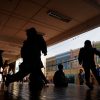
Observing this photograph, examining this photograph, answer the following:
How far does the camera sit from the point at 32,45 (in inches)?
136

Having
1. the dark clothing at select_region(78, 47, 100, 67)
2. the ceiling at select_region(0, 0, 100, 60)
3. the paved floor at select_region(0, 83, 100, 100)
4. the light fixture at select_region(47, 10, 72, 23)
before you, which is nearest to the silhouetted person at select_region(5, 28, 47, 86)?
the paved floor at select_region(0, 83, 100, 100)

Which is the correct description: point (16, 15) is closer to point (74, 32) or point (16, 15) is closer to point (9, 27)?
point (9, 27)

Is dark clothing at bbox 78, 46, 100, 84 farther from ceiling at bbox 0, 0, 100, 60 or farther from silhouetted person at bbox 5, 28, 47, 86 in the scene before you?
ceiling at bbox 0, 0, 100, 60

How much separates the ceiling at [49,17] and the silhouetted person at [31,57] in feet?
5.80

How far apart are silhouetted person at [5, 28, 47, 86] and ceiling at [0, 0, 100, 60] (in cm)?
177

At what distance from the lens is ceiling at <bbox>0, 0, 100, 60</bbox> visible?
16.6 feet

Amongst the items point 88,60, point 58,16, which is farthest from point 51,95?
point 58,16

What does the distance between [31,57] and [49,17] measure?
2.81 meters

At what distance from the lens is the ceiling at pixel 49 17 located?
5059mm

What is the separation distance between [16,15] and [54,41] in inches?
109

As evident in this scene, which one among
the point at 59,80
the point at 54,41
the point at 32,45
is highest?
the point at 54,41

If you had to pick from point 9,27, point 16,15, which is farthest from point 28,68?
point 9,27

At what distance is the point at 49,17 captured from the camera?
596cm

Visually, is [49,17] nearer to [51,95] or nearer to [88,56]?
[88,56]
